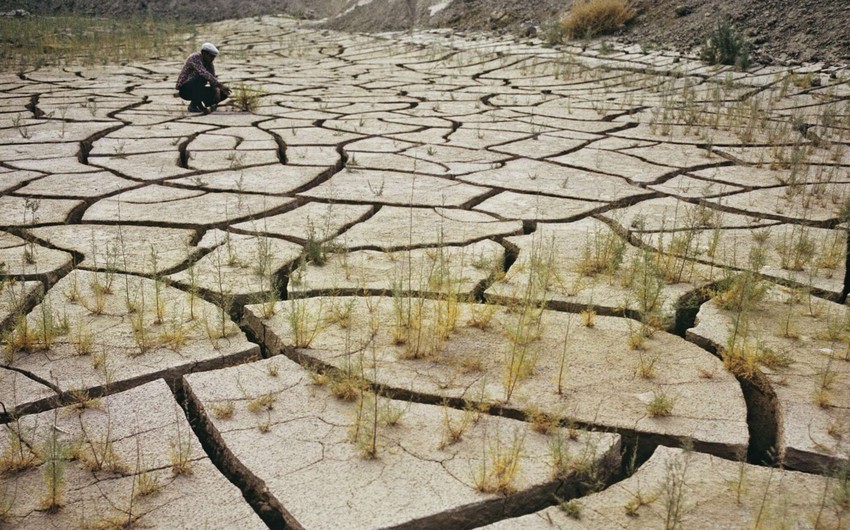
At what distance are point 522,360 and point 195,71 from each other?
4.66 m

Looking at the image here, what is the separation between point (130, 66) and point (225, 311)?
765 cm

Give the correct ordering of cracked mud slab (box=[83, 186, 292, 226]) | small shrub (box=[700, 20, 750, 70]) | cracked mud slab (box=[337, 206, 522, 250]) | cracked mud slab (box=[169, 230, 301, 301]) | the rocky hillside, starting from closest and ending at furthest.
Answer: cracked mud slab (box=[169, 230, 301, 301]) < cracked mud slab (box=[337, 206, 522, 250]) < cracked mud slab (box=[83, 186, 292, 226]) < small shrub (box=[700, 20, 750, 70]) < the rocky hillside

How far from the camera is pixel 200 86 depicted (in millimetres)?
5773

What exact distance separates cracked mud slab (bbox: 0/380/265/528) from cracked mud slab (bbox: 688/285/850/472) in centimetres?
111

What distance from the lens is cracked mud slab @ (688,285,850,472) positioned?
1.61 m

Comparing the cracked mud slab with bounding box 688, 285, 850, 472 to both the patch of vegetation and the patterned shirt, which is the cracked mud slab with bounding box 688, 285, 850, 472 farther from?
the patch of vegetation

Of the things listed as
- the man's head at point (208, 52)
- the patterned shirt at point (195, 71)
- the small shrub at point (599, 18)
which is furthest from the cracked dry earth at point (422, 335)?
the small shrub at point (599, 18)

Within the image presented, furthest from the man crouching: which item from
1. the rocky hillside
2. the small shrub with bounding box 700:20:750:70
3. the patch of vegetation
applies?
the rocky hillside

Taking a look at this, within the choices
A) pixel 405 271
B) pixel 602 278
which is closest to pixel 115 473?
pixel 405 271

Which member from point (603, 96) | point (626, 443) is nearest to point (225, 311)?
point (626, 443)

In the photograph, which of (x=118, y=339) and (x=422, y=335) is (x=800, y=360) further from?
(x=118, y=339)

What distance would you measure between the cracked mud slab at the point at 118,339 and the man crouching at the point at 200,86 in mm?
3693

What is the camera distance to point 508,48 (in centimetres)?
936

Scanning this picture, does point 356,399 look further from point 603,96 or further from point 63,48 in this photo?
point 63,48
